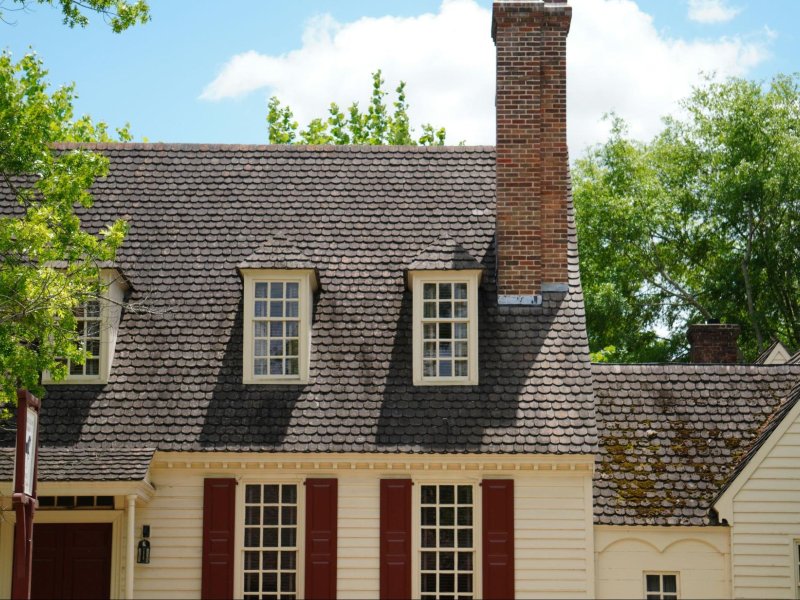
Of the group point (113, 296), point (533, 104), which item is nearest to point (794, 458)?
point (533, 104)

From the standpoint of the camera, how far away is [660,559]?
18.7 metres

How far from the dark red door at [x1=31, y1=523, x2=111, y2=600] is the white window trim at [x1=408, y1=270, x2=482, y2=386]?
201 inches

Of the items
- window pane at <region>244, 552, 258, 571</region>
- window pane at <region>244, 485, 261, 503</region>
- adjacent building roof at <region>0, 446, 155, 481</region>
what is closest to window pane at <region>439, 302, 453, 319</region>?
window pane at <region>244, 485, 261, 503</region>

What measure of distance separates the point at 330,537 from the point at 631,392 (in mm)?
5382

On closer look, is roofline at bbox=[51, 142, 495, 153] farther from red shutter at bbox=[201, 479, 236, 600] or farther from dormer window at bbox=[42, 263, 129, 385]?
red shutter at bbox=[201, 479, 236, 600]

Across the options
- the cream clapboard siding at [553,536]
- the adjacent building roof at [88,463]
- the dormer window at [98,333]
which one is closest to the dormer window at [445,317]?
the cream clapboard siding at [553,536]

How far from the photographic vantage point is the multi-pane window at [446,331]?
19250mm

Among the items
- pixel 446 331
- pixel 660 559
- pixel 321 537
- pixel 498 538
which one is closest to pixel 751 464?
pixel 660 559

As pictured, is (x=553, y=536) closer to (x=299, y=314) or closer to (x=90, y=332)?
(x=299, y=314)

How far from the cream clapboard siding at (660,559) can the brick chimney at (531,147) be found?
3.89 m

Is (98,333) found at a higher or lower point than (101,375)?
higher

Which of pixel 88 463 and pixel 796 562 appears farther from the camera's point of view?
pixel 796 562

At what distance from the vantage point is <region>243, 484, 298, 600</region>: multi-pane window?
18.3 m

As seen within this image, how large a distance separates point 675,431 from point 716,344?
14.3ft
